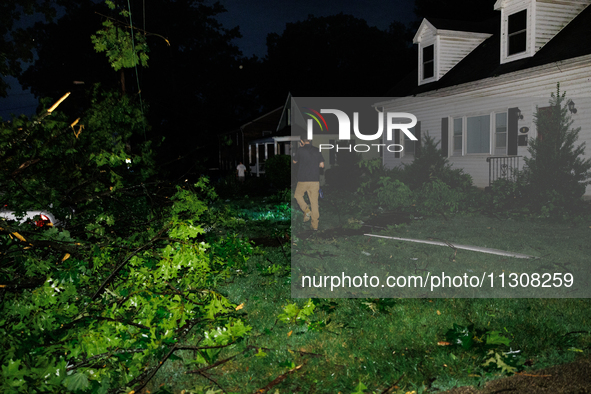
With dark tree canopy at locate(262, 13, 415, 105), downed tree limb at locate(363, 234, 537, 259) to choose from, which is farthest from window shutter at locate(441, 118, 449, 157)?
dark tree canopy at locate(262, 13, 415, 105)

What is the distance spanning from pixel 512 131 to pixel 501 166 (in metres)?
1.10

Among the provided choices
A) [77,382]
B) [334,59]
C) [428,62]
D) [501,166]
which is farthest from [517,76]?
[334,59]

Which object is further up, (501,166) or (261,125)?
(261,125)

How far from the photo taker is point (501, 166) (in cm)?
1363

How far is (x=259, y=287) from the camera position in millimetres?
5008

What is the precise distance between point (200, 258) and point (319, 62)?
47244 mm

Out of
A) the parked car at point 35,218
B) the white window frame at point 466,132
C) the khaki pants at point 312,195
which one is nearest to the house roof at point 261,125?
the white window frame at point 466,132

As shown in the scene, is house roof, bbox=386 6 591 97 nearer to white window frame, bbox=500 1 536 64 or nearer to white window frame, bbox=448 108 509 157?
white window frame, bbox=500 1 536 64

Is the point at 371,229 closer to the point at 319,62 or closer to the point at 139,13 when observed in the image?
the point at 139,13

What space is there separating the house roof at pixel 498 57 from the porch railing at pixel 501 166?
100.0 inches

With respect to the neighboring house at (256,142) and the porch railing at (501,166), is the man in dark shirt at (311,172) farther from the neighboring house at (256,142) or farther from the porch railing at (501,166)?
the neighboring house at (256,142)

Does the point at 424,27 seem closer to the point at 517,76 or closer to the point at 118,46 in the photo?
the point at 517,76

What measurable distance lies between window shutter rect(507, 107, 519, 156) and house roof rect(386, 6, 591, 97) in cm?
127

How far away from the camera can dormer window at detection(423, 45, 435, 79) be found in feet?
57.8
